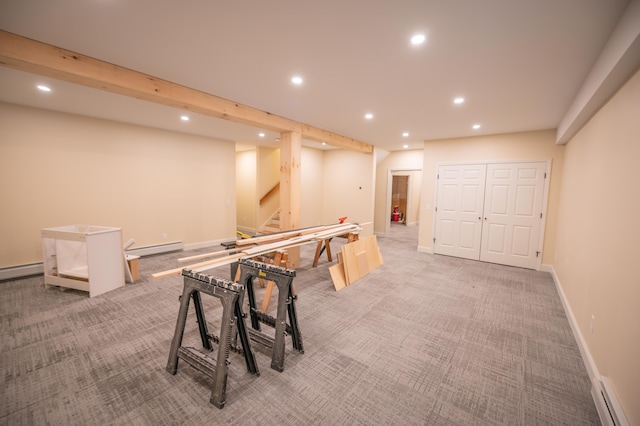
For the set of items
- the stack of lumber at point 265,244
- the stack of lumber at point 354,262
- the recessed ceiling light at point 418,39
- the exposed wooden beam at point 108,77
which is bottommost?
the stack of lumber at point 354,262

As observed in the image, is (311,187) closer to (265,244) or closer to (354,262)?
(354,262)

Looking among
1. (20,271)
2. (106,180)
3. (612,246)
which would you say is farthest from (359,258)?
(20,271)

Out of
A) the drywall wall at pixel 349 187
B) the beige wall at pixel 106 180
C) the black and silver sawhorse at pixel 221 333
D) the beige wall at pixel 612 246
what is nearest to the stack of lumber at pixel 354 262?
the black and silver sawhorse at pixel 221 333

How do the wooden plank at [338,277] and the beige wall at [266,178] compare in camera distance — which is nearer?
the wooden plank at [338,277]

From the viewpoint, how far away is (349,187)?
777 cm

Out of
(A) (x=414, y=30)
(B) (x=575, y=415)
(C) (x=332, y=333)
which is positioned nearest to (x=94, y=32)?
(A) (x=414, y=30)

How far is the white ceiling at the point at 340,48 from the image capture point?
168 cm

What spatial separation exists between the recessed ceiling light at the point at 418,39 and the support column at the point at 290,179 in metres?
2.83

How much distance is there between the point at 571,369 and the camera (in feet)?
7.22

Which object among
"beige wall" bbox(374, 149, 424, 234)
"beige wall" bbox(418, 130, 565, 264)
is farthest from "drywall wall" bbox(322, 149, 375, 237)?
"beige wall" bbox(418, 130, 565, 264)

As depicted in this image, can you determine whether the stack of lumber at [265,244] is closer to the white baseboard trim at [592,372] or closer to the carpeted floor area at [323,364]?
the carpeted floor area at [323,364]

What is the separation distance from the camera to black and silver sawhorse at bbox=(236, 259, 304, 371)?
2.12m

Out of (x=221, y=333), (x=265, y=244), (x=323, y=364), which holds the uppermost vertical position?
(x=265, y=244)

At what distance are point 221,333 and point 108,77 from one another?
2.77 meters
